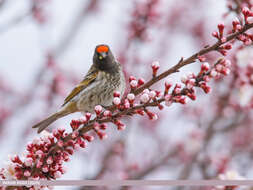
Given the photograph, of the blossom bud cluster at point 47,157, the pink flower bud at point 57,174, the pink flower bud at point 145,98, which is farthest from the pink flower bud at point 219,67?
the pink flower bud at point 57,174

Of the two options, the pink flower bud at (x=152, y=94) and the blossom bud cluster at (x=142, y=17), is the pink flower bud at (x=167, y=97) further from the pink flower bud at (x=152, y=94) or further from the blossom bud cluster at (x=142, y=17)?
the blossom bud cluster at (x=142, y=17)

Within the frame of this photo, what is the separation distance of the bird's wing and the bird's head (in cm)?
10

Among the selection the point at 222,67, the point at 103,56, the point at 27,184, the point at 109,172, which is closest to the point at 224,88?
the point at 109,172

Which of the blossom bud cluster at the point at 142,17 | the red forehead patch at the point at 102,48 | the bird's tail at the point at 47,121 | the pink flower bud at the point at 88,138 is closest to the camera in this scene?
the pink flower bud at the point at 88,138

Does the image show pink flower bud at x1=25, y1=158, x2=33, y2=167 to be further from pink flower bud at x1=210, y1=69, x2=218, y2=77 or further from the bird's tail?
pink flower bud at x1=210, y1=69, x2=218, y2=77

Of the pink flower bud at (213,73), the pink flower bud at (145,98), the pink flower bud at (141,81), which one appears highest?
the pink flower bud at (141,81)

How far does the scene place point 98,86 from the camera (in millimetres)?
3305

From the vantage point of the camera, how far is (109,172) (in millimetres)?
5262

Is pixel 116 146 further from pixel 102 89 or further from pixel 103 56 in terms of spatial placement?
pixel 103 56

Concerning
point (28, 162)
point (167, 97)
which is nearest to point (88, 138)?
point (28, 162)

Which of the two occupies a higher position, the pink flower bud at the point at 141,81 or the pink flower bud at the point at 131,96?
the pink flower bud at the point at 141,81

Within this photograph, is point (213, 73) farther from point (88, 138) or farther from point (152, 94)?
point (88, 138)

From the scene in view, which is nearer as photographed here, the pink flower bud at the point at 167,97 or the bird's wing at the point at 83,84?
the pink flower bud at the point at 167,97

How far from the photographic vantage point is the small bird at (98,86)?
3.18m
